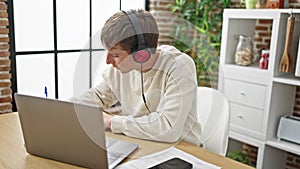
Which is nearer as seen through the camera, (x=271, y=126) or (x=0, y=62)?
(x=0, y=62)

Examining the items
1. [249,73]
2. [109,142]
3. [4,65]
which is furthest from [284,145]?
[4,65]

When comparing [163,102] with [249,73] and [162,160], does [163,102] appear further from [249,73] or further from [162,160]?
[249,73]

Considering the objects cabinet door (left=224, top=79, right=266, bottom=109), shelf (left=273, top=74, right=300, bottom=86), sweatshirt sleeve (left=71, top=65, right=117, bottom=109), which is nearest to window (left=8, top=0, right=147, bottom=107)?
sweatshirt sleeve (left=71, top=65, right=117, bottom=109)

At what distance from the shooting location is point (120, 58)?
3.63 feet

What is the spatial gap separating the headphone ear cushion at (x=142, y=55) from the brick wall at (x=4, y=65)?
1.43 meters

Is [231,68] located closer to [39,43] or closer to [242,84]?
[242,84]

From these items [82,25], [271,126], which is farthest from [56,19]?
[271,126]

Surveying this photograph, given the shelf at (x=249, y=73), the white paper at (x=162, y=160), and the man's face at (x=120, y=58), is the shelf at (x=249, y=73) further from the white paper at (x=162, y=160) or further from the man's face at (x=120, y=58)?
the man's face at (x=120, y=58)

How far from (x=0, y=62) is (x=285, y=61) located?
196 cm

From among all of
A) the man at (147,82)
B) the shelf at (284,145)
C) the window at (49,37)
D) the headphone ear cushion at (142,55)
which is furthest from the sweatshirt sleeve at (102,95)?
the shelf at (284,145)

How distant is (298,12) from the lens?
2.04 m

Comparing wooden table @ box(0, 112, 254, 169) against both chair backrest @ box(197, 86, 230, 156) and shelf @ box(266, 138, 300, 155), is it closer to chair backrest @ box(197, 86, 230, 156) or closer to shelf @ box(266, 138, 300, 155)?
chair backrest @ box(197, 86, 230, 156)

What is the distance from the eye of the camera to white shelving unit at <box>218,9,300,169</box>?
2188 millimetres

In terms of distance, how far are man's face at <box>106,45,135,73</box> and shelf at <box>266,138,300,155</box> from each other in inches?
59.7
